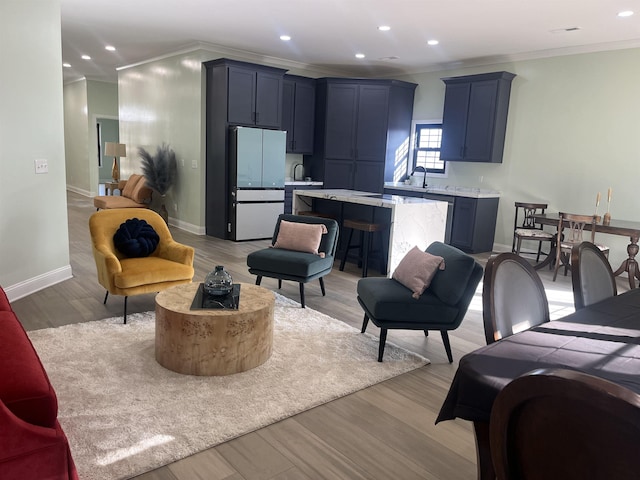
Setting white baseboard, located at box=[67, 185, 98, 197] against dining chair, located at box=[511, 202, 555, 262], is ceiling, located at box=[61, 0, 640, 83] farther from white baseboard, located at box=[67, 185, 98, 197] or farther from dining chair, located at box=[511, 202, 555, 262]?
white baseboard, located at box=[67, 185, 98, 197]

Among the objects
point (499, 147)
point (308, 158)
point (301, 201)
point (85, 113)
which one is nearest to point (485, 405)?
point (301, 201)

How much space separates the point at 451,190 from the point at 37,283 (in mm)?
5463

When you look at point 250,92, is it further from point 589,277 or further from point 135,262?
point 589,277

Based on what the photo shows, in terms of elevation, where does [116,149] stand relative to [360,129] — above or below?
below

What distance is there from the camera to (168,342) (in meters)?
2.82

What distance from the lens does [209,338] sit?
2.75 meters

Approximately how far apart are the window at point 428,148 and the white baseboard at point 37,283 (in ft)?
18.6

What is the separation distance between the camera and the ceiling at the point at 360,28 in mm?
4875

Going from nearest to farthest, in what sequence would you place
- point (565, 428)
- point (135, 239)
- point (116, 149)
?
point (565, 428) → point (135, 239) → point (116, 149)

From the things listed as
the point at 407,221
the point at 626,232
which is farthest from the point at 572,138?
the point at 407,221

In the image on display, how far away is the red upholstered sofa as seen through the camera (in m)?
1.41

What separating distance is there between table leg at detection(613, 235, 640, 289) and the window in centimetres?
310

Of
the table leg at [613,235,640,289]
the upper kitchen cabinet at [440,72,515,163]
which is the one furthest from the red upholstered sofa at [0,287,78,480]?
the upper kitchen cabinet at [440,72,515,163]

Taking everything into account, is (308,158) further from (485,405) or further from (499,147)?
(485,405)
